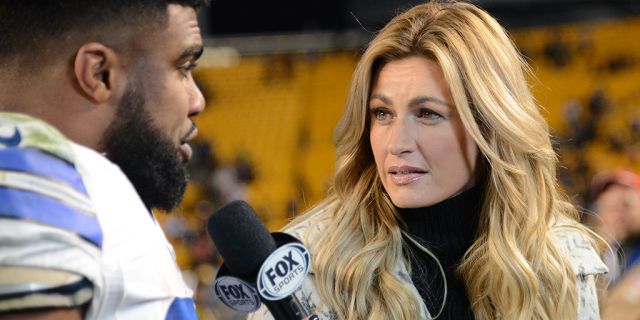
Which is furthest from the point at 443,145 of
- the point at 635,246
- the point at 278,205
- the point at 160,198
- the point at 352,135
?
the point at 278,205

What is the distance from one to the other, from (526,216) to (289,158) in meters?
7.22

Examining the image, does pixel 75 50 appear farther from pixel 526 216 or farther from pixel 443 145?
pixel 526 216

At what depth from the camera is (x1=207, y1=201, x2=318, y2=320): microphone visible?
1310 millimetres

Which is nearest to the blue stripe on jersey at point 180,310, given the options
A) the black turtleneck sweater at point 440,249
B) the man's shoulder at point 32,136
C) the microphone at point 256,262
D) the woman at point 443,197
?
the microphone at point 256,262

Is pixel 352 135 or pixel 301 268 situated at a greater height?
pixel 301 268

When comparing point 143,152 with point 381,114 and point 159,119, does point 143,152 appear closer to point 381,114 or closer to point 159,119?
point 159,119

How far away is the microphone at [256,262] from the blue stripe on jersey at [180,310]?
11 centimetres

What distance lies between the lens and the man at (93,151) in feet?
3.68

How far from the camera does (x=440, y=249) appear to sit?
2.46 meters

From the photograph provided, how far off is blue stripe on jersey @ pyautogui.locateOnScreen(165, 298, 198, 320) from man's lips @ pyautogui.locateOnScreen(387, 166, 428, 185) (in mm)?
1169

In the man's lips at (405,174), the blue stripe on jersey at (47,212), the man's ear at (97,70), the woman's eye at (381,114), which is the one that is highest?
the man's ear at (97,70)

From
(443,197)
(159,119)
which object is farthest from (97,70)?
(443,197)

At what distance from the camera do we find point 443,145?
2.38 m

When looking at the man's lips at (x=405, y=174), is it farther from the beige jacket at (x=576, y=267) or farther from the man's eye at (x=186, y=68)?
the man's eye at (x=186, y=68)
